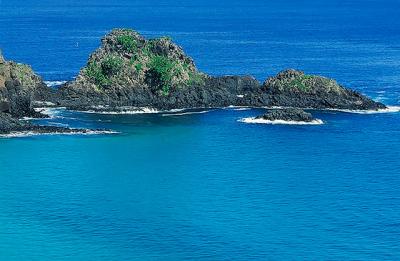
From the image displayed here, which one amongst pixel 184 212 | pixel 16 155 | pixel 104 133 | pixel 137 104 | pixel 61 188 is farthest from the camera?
pixel 137 104

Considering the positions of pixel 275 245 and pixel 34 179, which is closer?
pixel 275 245

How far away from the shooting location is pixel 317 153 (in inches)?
4306

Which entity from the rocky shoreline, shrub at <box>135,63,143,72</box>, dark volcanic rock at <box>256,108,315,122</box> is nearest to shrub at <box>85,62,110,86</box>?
the rocky shoreline

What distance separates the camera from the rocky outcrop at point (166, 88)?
13575 cm

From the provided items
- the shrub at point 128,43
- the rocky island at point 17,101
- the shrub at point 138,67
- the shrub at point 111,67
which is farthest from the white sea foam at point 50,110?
the shrub at point 128,43

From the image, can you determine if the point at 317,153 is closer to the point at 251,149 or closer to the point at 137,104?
the point at 251,149

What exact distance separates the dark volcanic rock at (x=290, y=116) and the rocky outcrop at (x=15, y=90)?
98.8 ft

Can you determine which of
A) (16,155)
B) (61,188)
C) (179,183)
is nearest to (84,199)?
(61,188)

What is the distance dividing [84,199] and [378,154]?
118 ft

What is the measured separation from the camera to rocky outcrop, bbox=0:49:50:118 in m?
120

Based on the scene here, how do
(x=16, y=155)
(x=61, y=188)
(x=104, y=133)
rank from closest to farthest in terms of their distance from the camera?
(x=61, y=188) < (x=16, y=155) < (x=104, y=133)

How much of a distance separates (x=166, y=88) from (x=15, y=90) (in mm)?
23722

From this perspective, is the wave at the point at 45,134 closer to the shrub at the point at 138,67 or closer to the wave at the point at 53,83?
the shrub at the point at 138,67

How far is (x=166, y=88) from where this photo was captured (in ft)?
448
